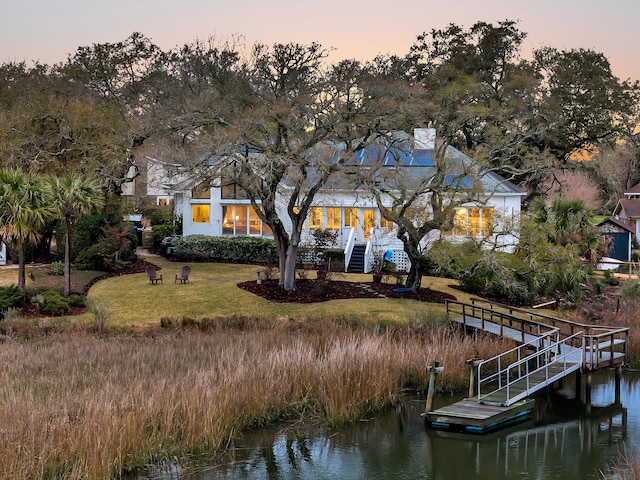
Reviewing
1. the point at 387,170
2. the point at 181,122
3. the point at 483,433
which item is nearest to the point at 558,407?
the point at 483,433

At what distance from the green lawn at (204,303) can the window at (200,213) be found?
9.66 meters

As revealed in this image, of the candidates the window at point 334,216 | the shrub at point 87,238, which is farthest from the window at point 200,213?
the shrub at point 87,238

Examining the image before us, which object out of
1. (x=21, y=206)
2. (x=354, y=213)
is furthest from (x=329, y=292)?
(x=21, y=206)

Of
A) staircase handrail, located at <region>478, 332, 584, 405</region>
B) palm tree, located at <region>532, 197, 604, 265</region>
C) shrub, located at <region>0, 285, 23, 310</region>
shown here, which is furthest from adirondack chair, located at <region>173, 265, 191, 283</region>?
staircase handrail, located at <region>478, 332, 584, 405</region>

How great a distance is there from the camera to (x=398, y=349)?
1714 cm

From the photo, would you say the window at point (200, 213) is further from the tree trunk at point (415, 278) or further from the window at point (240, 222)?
the tree trunk at point (415, 278)

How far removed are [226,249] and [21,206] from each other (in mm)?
14947

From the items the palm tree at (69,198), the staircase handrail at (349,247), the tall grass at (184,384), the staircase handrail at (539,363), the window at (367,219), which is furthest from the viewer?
the window at (367,219)

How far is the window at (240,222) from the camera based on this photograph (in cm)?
4056

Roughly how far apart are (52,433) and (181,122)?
17.2 m

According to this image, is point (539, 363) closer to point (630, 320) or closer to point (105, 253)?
point (630, 320)

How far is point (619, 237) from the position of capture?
1683 inches

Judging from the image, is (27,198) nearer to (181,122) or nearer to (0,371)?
(181,122)

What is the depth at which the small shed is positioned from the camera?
4238 centimetres
